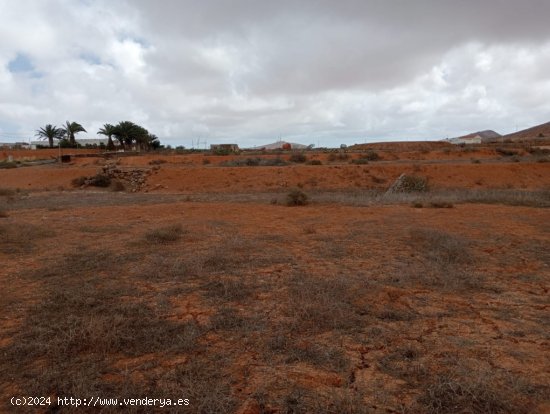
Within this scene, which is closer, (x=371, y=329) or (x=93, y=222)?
(x=371, y=329)

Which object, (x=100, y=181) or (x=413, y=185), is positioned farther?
(x=100, y=181)

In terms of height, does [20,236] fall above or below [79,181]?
below

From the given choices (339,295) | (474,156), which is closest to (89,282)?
(339,295)

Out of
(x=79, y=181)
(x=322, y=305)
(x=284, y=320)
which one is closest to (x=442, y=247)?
(x=322, y=305)

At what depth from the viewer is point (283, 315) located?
15.6 ft

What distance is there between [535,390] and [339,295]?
8.02 feet

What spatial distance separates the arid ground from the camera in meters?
3.26

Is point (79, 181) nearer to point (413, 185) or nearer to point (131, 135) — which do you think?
point (413, 185)

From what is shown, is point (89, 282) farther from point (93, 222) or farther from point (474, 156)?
point (474, 156)

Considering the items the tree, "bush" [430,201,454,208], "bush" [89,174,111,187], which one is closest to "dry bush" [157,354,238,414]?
"bush" [430,201,454,208]

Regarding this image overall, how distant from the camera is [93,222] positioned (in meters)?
12.0

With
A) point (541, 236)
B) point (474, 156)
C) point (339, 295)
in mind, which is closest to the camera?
point (339, 295)

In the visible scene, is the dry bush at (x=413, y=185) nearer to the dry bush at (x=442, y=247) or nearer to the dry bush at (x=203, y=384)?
the dry bush at (x=442, y=247)

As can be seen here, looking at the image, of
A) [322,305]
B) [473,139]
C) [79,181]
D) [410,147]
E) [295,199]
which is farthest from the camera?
[473,139]
